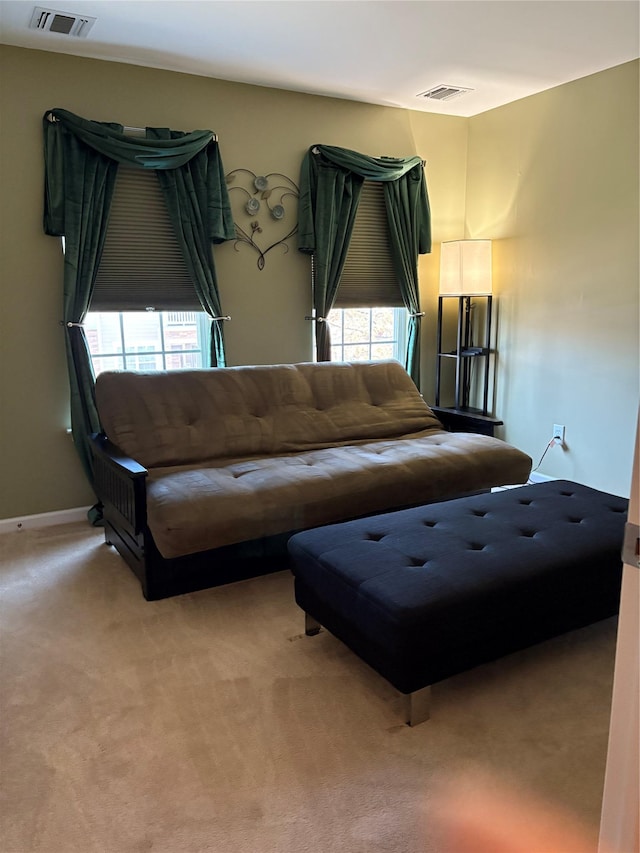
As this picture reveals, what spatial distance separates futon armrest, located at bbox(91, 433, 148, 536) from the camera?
2.58m

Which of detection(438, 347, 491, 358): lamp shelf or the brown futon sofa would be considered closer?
the brown futon sofa

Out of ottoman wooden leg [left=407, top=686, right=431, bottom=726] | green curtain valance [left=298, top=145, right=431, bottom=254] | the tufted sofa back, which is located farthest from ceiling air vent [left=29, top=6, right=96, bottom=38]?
ottoman wooden leg [left=407, top=686, right=431, bottom=726]

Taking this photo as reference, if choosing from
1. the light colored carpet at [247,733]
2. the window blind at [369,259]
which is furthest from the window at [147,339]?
the light colored carpet at [247,733]

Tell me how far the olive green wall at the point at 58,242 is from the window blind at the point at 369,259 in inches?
11.1

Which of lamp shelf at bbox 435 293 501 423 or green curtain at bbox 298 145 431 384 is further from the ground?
green curtain at bbox 298 145 431 384

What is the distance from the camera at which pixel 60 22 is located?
2.85 m

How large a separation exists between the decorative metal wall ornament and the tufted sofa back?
32.1 inches

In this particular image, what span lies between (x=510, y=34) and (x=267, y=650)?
2.99m

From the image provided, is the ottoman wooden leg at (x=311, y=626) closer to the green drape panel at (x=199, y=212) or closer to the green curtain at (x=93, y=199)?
the green curtain at (x=93, y=199)

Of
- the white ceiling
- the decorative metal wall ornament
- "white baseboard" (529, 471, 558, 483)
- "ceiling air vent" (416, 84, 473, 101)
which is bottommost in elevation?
"white baseboard" (529, 471, 558, 483)

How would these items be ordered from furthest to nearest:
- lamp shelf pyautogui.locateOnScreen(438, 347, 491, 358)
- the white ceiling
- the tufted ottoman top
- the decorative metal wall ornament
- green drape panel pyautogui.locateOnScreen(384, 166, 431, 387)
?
lamp shelf pyautogui.locateOnScreen(438, 347, 491, 358) < green drape panel pyautogui.locateOnScreen(384, 166, 431, 387) < the decorative metal wall ornament < the white ceiling < the tufted ottoman top

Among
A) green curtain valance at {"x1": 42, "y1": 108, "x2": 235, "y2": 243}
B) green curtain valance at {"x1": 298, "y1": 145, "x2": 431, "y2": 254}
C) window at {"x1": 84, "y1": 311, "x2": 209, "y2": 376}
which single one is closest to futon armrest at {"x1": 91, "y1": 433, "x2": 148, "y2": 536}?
window at {"x1": 84, "y1": 311, "x2": 209, "y2": 376}

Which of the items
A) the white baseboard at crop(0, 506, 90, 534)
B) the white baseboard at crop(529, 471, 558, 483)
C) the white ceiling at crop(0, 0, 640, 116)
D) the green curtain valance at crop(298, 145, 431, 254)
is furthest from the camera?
A: the white baseboard at crop(529, 471, 558, 483)

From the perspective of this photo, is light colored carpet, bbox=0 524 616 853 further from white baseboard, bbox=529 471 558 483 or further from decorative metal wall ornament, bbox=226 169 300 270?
decorative metal wall ornament, bbox=226 169 300 270
